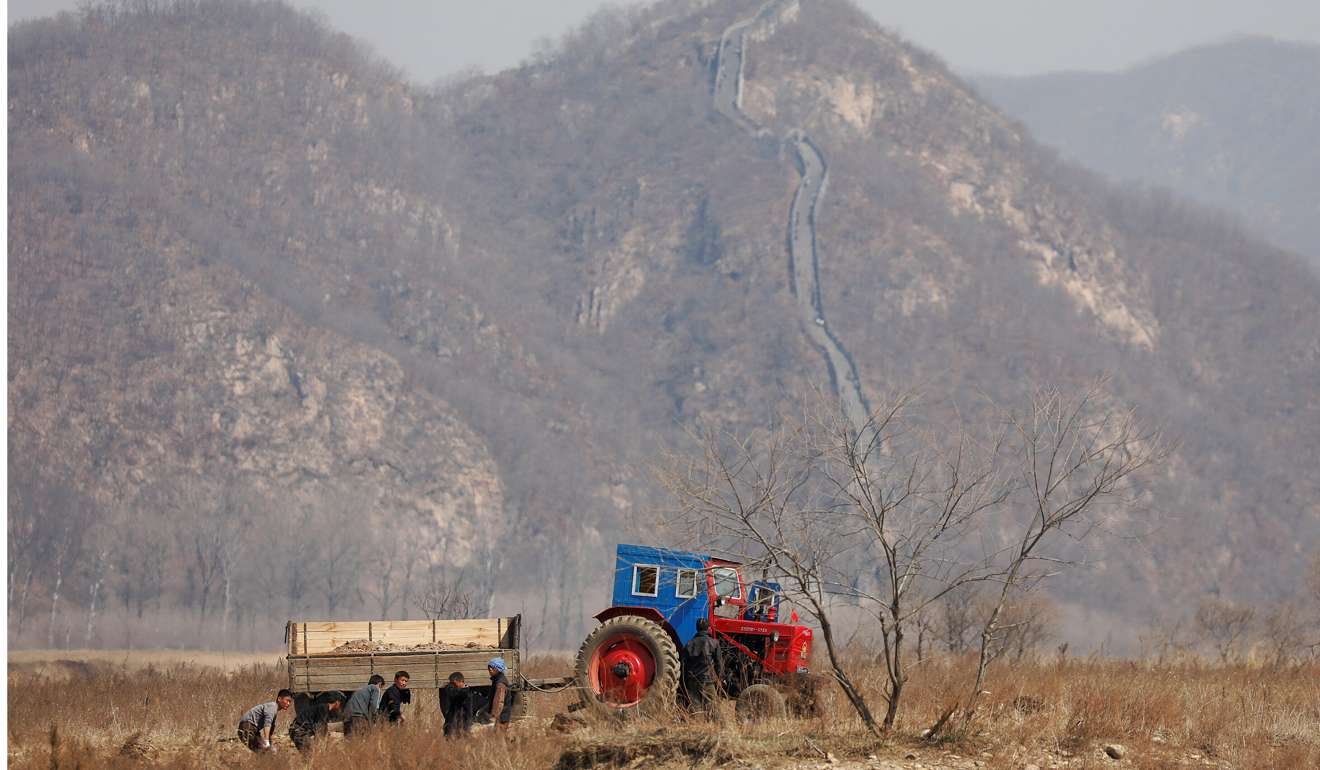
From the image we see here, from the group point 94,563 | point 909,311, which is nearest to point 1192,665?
point 94,563

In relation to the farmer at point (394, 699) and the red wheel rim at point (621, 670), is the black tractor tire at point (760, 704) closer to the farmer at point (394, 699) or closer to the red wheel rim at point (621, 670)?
the red wheel rim at point (621, 670)

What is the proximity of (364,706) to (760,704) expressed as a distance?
5639mm

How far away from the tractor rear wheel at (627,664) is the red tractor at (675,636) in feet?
0.05

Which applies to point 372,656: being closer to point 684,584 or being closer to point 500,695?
point 500,695

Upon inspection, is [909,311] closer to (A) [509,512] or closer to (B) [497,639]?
(A) [509,512]

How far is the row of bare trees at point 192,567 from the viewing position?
87875 mm

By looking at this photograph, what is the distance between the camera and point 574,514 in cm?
11931

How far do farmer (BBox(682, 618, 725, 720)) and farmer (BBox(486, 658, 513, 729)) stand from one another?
8.56ft

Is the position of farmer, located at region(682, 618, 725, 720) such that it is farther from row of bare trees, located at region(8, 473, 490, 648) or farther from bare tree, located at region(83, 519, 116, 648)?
bare tree, located at region(83, 519, 116, 648)

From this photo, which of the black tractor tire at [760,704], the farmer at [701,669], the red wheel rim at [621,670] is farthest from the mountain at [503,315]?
the black tractor tire at [760,704]

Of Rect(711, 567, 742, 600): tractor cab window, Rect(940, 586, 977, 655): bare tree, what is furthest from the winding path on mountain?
Rect(711, 567, 742, 600): tractor cab window

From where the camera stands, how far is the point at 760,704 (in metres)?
21.5

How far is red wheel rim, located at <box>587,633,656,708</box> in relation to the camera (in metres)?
23.0

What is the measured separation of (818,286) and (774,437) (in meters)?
136
